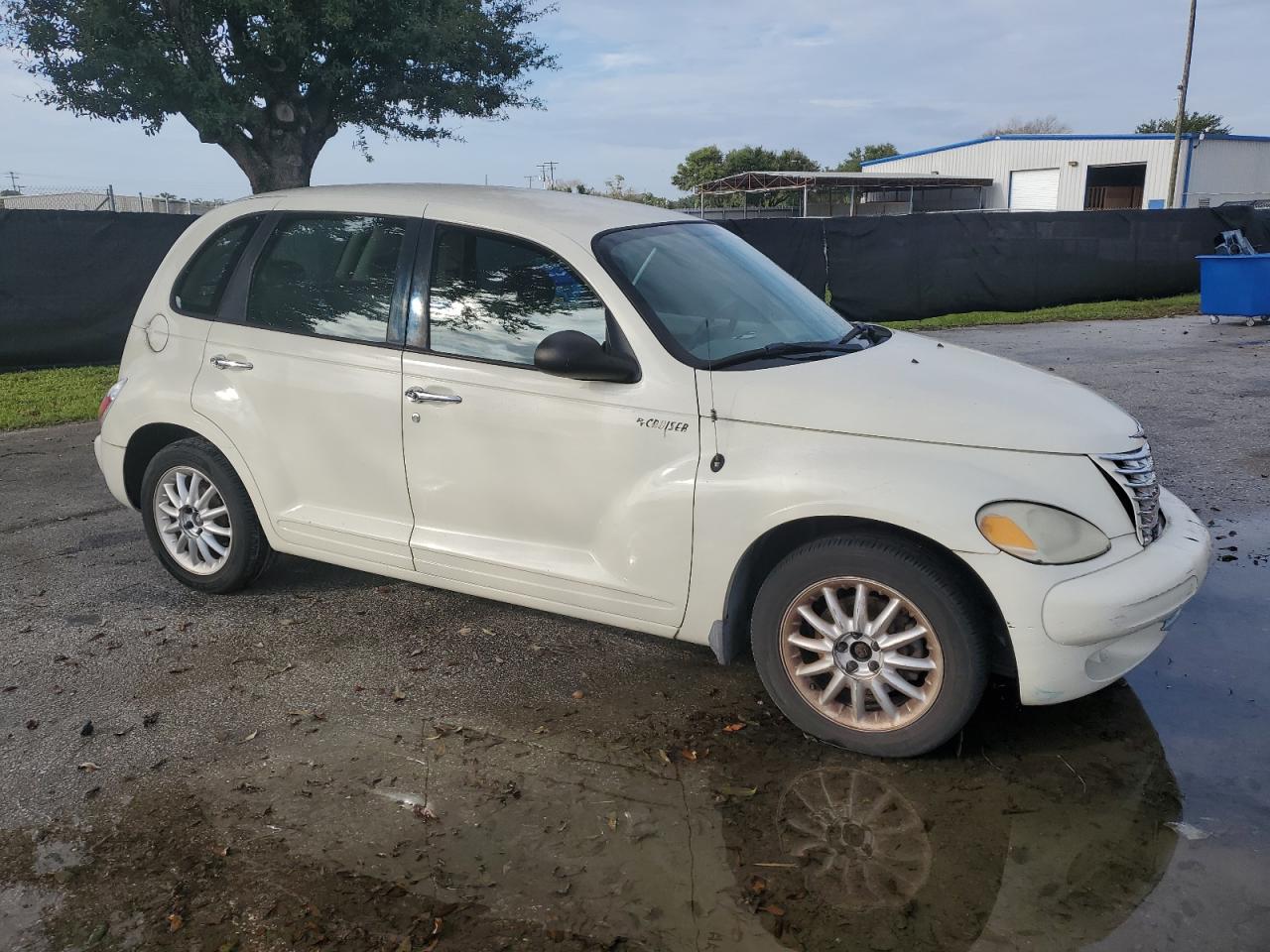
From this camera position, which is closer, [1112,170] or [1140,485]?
[1140,485]

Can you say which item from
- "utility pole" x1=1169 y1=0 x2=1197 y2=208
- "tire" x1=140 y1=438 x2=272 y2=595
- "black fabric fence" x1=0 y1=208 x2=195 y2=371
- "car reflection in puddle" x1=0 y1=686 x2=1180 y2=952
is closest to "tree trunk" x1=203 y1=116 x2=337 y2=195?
"black fabric fence" x1=0 y1=208 x2=195 y2=371

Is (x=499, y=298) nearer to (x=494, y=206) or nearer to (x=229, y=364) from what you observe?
(x=494, y=206)

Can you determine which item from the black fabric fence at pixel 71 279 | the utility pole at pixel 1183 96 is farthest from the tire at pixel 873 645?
the utility pole at pixel 1183 96

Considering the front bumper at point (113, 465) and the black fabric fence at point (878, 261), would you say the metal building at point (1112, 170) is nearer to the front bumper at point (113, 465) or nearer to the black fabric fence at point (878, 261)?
the black fabric fence at point (878, 261)

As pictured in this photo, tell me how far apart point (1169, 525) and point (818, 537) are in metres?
1.29

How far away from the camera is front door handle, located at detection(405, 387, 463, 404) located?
4285 millimetres

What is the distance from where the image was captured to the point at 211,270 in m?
5.14

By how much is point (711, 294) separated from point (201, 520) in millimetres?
2669

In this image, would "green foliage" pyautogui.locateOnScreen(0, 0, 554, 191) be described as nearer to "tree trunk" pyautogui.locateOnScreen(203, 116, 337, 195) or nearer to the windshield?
"tree trunk" pyautogui.locateOnScreen(203, 116, 337, 195)

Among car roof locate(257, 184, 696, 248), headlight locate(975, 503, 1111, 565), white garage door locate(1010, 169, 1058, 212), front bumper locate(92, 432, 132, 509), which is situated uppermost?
white garage door locate(1010, 169, 1058, 212)

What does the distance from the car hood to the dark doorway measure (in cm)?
5150

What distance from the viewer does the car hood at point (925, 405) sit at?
3.56 m

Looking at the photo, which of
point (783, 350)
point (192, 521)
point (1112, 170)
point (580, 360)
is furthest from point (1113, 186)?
point (580, 360)

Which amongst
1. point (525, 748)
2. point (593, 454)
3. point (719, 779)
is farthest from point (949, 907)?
point (593, 454)
